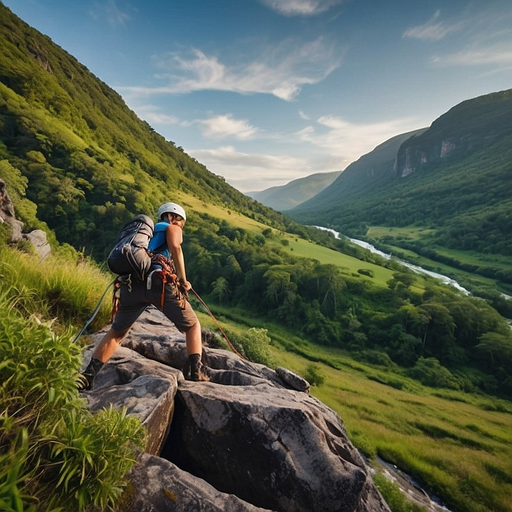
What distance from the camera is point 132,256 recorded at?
4.57 metres

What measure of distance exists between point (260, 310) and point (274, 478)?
2840 inches

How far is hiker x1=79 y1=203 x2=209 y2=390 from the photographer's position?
486 cm

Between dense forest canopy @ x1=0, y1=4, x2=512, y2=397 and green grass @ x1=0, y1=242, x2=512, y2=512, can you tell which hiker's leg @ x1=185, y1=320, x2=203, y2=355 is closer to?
green grass @ x1=0, y1=242, x2=512, y2=512

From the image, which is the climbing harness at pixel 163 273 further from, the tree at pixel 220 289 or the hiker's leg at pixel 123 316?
the tree at pixel 220 289

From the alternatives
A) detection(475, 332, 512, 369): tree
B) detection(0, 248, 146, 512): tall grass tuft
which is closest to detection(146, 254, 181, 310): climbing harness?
detection(0, 248, 146, 512): tall grass tuft

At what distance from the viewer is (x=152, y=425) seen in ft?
12.8

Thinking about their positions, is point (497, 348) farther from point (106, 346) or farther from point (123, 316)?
point (106, 346)

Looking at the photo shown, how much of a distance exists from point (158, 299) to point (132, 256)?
2.87 ft

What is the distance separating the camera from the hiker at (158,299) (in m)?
4.86

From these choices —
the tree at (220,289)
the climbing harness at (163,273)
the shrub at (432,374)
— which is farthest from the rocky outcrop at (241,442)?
the tree at (220,289)

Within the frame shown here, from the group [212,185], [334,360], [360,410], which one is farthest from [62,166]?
[212,185]

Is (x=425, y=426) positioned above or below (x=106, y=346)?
below

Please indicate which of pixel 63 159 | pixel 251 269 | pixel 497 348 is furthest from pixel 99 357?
pixel 63 159

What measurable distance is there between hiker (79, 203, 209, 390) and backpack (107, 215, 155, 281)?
0.20 m
